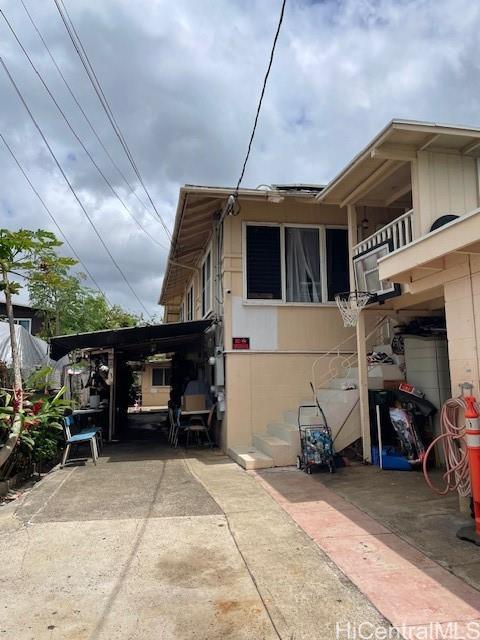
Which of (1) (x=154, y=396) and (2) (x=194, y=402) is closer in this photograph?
(2) (x=194, y=402)

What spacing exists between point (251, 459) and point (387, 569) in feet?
13.2

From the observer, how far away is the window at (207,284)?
10875 mm

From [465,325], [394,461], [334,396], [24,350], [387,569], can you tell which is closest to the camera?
[387,569]

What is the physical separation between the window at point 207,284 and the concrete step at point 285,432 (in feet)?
11.2

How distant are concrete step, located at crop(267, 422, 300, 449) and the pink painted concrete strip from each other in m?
1.90

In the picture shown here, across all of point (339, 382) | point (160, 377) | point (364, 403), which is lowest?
point (364, 403)

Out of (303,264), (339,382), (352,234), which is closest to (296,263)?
(303,264)

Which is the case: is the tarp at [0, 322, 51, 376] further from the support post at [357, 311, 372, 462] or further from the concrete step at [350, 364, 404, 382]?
the concrete step at [350, 364, 404, 382]

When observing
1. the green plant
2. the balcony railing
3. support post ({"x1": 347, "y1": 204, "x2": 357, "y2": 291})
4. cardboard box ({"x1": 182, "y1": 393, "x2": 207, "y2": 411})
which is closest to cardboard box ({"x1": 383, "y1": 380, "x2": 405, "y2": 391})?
support post ({"x1": 347, "y1": 204, "x2": 357, "y2": 291})

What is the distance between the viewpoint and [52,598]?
3.22 metres

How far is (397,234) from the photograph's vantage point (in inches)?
269

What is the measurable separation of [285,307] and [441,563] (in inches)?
235

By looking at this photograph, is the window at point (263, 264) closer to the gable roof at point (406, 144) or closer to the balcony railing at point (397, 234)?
the balcony railing at point (397, 234)

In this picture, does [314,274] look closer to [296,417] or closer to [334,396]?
[334,396]
